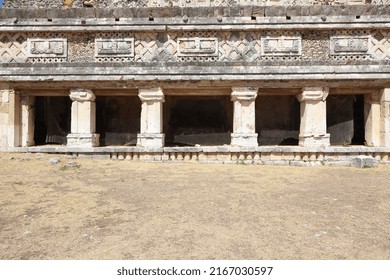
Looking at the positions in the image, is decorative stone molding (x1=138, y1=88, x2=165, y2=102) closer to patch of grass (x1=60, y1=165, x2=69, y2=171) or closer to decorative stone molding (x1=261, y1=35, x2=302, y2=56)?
patch of grass (x1=60, y1=165, x2=69, y2=171)

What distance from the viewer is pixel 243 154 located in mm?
6949

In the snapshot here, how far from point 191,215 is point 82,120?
208 inches

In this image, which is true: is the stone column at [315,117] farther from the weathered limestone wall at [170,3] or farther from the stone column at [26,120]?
the stone column at [26,120]

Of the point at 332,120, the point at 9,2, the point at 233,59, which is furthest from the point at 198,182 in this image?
the point at 9,2

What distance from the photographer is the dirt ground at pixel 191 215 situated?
223 cm

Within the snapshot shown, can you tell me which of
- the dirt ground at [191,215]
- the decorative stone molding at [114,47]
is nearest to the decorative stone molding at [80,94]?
the decorative stone molding at [114,47]

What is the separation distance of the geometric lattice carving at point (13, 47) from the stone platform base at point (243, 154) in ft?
8.39

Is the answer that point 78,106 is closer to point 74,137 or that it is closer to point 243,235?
point 74,137

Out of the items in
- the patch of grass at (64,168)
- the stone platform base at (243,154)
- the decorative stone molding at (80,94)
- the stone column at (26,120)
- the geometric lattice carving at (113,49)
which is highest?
the geometric lattice carving at (113,49)

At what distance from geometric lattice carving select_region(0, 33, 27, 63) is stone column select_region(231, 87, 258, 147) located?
596cm

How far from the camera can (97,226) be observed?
272cm

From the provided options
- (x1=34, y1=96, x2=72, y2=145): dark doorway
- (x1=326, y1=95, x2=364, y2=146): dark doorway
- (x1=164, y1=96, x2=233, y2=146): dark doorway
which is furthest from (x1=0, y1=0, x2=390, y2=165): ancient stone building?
(x1=164, y1=96, x2=233, y2=146): dark doorway
